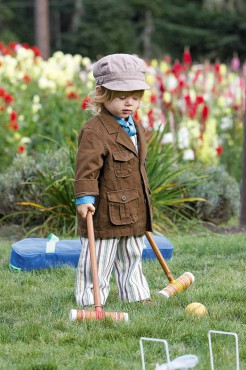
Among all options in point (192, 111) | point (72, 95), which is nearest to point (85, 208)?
point (192, 111)

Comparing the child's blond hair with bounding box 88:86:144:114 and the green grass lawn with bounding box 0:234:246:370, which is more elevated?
the child's blond hair with bounding box 88:86:144:114

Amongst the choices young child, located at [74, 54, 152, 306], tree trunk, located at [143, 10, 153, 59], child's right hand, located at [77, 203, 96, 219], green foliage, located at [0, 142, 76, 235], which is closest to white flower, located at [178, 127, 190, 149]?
green foliage, located at [0, 142, 76, 235]

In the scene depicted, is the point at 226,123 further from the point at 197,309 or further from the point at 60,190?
the point at 197,309

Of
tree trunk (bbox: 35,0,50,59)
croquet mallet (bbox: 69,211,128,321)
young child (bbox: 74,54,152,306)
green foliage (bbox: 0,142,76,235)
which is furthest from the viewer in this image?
tree trunk (bbox: 35,0,50,59)

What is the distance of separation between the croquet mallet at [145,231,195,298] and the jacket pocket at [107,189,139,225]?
21 centimetres

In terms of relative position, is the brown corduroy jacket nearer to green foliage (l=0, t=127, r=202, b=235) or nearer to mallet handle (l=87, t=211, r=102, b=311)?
mallet handle (l=87, t=211, r=102, b=311)

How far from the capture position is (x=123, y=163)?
16.0ft

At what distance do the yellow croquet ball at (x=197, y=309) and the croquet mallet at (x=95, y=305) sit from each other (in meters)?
0.38

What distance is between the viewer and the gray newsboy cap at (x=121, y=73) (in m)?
4.73

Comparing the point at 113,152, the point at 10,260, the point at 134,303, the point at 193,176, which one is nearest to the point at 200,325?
the point at 134,303

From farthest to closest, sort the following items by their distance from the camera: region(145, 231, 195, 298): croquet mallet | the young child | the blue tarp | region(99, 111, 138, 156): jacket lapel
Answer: the blue tarp
region(145, 231, 195, 298): croquet mallet
region(99, 111, 138, 156): jacket lapel
the young child

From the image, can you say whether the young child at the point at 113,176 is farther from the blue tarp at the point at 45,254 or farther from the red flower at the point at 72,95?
the red flower at the point at 72,95

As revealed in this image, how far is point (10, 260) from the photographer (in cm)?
612

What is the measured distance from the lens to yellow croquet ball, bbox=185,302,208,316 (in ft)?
15.4
